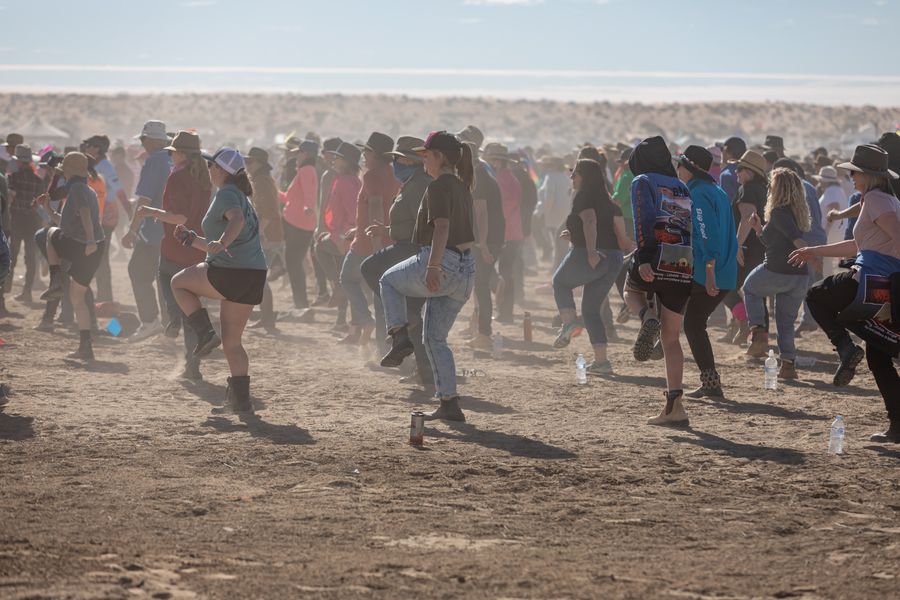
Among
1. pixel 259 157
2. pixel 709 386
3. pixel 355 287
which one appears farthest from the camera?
pixel 259 157

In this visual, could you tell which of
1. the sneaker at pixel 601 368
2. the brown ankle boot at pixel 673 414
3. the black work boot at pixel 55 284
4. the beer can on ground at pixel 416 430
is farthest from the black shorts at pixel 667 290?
the black work boot at pixel 55 284

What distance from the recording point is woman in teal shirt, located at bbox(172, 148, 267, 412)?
970 cm

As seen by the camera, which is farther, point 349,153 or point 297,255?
point 297,255

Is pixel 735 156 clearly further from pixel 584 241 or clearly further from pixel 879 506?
pixel 879 506

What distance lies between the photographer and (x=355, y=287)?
13141 mm

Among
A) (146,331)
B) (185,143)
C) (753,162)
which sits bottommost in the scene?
(146,331)

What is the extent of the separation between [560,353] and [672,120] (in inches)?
4789

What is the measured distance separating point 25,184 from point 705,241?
10.2m

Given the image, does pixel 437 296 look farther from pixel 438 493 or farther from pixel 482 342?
pixel 482 342

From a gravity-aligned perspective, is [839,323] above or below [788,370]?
above

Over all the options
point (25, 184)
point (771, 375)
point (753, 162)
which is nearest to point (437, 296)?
point (771, 375)

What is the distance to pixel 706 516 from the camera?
7.12 metres

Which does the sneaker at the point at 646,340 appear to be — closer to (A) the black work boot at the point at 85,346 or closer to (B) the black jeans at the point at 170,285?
(B) the black jeans at the point at 170,285

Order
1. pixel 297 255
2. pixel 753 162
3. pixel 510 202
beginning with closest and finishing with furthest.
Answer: pixel 753 162
pixel 510 202
pixel 297 255
